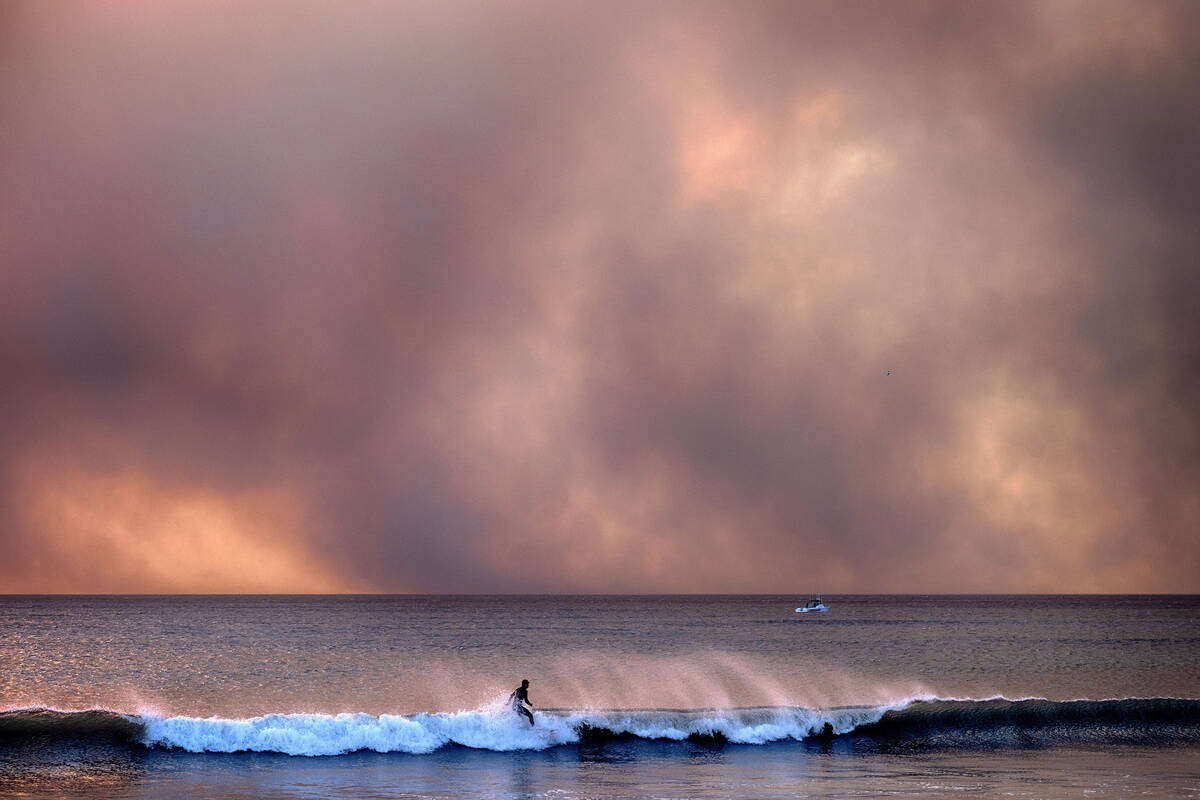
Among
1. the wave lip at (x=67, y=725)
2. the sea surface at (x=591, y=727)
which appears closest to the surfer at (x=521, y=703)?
the sea surface at (x=591, y=727)

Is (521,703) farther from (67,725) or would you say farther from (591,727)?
(67,725)

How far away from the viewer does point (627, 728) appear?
2744cm

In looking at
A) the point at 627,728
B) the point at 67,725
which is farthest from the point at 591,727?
the point at 67,725

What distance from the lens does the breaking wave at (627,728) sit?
1000 inches

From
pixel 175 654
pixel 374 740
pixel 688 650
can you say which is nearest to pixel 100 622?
pixel 175 654

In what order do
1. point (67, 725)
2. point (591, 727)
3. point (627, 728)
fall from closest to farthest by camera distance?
point (67, 725) → point (591, 727) → point (627, 728)

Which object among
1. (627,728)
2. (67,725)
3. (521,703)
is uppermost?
(521,703)

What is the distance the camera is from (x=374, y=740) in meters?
25.5

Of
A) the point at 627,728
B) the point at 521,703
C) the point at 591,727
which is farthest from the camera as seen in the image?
the point at 627,728

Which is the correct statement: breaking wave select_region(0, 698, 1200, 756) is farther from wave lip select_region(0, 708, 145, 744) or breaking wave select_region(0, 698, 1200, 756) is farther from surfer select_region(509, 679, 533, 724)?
surfer select_region(509, 679, 533, 724)

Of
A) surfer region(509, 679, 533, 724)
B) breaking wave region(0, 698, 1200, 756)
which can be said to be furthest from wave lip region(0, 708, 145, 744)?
surfer region(509, 679, 533, 724)

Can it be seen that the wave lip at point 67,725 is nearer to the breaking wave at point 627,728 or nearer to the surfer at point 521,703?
the breaking wave at point 627,728

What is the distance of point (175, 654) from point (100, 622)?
54.0m

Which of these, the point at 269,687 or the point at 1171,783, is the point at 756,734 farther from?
the point at 269,687
